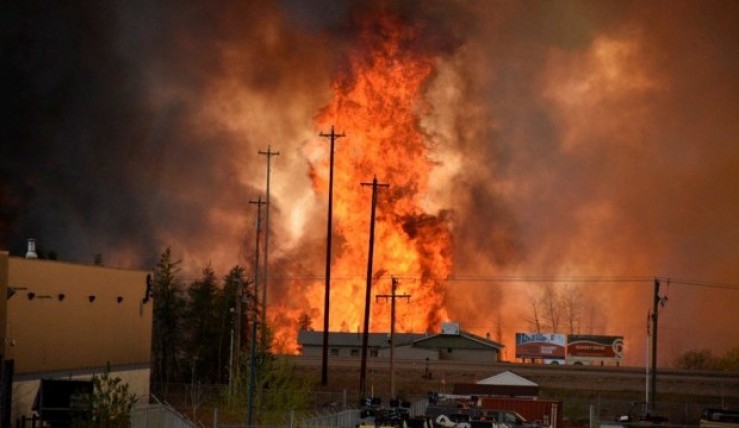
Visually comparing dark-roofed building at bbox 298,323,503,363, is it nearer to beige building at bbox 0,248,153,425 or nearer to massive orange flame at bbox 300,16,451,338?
massive orange flame at bbox 300,16,451,338

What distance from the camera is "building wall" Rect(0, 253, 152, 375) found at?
5228cm

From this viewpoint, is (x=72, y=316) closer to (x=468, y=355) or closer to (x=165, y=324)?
(x=165, y=324)

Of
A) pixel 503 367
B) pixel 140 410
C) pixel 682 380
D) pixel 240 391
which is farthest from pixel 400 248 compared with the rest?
pixel 140 410

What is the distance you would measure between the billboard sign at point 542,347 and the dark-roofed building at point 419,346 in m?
4.54

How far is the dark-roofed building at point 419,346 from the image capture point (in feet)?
376

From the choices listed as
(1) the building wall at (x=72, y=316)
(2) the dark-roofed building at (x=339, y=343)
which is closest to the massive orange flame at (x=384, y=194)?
(2) the dark-roofed building at (x=339, y=343)

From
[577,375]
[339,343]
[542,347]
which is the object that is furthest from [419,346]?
[577,375]

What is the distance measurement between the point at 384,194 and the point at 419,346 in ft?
51.6

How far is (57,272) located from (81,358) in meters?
5.15

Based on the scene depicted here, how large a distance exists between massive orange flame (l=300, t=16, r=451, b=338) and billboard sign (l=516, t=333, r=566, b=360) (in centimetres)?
893

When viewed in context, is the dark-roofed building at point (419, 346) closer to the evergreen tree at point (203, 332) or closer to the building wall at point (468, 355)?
the building wall at point (468, 355)

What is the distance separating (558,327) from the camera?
14962 centimetres

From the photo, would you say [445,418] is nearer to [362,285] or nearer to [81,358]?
[81,358]

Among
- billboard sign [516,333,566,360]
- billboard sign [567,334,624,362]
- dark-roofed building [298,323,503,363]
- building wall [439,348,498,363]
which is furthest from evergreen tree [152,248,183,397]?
billboard sign [567,334,624,362]
